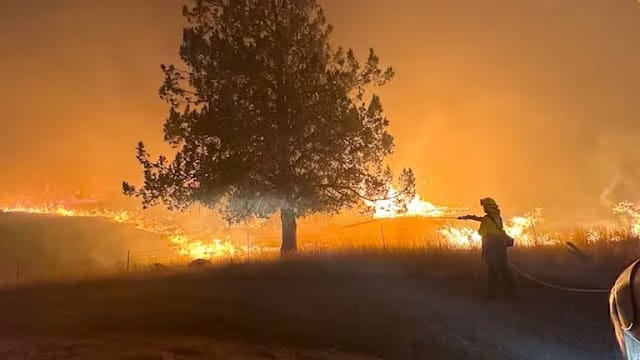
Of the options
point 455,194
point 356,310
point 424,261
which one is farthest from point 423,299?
point 455,194

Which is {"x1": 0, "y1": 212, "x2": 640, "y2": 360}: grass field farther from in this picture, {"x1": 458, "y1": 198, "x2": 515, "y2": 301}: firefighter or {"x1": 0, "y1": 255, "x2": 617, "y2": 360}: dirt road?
{"x1": 458, "y1": 198, "x2": 515, "y2": 301}: firefighter

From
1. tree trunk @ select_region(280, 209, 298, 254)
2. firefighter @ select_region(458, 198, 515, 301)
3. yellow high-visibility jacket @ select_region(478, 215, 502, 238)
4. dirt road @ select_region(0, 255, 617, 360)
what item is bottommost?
dirt road @ select_region(0, 255, 617, 360)

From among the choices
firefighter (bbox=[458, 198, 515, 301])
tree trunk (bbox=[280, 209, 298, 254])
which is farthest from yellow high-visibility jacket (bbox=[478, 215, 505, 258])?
tree trunk (bbox=[280, 209, 298, 254])

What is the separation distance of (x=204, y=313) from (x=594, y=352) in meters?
8.18

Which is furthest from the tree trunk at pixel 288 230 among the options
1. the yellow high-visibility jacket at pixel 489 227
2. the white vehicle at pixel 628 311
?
the white vehicle at pixel 628 311

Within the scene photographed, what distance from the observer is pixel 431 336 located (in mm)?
11633

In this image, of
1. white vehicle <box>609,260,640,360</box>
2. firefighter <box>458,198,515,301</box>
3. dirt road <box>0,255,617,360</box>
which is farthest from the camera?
firefighter <box>458,198,515,301</box>

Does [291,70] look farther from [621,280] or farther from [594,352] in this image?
[621,280]

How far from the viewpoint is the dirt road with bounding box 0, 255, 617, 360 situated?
10398 millimetres

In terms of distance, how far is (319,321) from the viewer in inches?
502

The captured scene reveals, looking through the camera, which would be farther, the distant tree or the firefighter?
the distant tree

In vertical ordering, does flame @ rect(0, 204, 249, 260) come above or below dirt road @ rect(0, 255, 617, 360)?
above

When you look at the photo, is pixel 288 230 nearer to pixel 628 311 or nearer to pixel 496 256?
pixel 496 256

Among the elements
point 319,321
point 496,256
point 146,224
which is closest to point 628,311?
point 319,321
